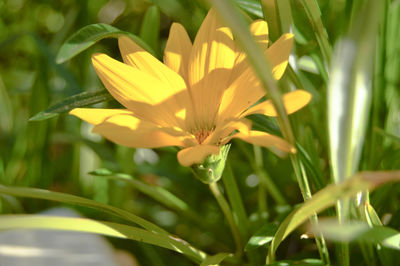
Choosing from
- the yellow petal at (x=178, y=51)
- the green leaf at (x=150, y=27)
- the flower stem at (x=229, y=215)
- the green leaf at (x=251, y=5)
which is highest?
the green leaf at (x=150, y=27)

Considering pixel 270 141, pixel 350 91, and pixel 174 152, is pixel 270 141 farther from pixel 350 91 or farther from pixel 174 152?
pixel 174 152

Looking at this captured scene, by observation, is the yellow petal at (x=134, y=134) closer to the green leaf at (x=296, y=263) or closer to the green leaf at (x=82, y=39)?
the green leaf at (x=82, y=39)

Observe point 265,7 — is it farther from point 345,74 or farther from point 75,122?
point 75,122

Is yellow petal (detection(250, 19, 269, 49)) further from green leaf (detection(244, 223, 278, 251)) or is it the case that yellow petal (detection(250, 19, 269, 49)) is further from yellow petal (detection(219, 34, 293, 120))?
green leaf (detection(244, 223, 278, 251))

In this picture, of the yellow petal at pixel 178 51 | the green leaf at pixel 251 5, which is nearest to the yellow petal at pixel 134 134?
the yellow petal at pixel 178 51

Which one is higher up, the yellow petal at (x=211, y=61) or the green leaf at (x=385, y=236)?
the yellow petal at (x=211, y=61)

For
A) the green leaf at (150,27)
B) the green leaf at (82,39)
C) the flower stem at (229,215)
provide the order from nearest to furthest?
the green leaf at (82,39) → the flower stem at (229,215) → the green leaf at (150,27)

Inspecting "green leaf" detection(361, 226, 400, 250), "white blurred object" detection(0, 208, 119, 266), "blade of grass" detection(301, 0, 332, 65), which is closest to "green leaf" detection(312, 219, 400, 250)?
"green leaf" detection(361, 226, 400, 250)

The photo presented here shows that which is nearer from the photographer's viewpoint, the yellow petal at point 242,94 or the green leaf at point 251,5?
the yellow petal at point 242,94
